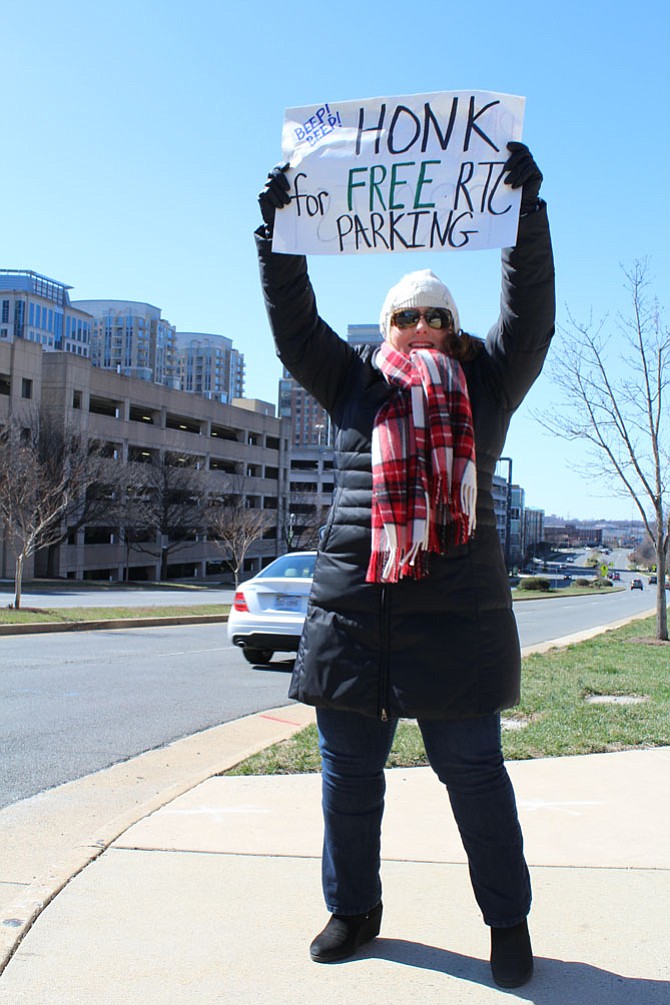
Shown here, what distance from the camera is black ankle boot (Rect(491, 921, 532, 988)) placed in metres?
2.59

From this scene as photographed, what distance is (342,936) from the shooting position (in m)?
2.78

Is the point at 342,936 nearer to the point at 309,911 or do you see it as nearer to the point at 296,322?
the point at 309,911

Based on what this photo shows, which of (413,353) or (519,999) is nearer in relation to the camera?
(519,999)

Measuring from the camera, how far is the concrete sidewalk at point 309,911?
2.59 m

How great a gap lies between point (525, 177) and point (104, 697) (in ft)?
22.9

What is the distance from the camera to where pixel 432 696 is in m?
2.57

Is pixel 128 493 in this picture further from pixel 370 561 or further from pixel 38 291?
pixel 38 291

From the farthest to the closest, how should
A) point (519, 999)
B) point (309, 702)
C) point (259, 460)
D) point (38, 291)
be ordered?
point (38, 291), point (259, 460), point (309, 702), point (519, 999)

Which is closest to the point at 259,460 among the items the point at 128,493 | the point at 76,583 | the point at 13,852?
the point at 128,493

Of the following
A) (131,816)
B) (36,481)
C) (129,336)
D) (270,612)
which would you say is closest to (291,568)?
(270,612)

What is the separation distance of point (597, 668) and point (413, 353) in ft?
27.8

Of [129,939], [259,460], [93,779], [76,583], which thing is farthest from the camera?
[259,460]

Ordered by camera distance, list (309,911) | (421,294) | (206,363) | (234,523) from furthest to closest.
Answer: (206,363) < (234,523) < (309,911) < (421,294)

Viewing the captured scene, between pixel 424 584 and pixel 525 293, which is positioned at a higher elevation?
pixel 525 293
